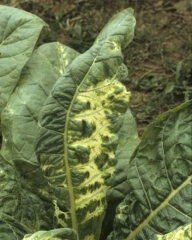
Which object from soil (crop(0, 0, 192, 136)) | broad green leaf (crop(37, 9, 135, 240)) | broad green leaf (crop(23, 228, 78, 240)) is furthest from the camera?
soil (crop(0, 0, 192, 136))

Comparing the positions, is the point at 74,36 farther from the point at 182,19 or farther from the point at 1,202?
the point at 1,202

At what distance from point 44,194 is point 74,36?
1.64 meters

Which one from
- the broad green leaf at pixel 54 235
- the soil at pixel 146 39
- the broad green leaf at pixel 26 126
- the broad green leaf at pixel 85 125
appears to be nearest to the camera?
the broad green leaf at pixel 54 235

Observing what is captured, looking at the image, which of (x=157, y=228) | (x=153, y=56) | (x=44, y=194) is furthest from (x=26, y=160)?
(x=153, y=56)

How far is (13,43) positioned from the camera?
4.47ft

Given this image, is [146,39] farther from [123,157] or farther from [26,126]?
[26,126]

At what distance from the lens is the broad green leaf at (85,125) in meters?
1.06

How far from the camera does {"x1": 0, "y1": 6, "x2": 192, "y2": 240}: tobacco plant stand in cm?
107

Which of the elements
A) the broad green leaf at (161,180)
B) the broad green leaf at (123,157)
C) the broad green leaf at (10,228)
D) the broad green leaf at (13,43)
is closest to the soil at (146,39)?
the broad green leaf at (123,157)

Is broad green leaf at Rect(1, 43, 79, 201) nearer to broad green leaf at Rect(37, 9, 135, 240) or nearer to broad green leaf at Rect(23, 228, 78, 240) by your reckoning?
broad green leaf at Rect(37, 9, 135, 240)

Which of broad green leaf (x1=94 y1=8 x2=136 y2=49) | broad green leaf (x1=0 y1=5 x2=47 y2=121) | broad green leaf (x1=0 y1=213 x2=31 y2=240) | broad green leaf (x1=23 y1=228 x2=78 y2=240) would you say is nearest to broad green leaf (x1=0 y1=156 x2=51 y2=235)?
broad green leaf (x1=0 y1=213 x2=31 y2=240)

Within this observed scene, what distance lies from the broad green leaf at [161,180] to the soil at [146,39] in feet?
4.11

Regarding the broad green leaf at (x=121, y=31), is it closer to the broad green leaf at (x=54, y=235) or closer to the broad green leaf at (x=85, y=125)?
the broad green leaf at (x=85, y=125)

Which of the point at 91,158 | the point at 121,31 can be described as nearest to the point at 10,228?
the point at 91,158
